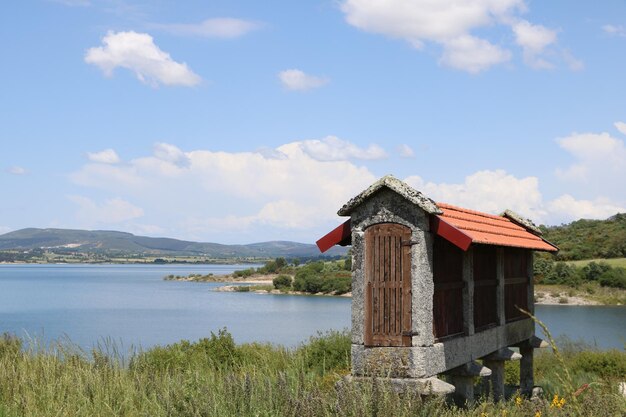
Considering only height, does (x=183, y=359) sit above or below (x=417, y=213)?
below

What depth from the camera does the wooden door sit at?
377 inches

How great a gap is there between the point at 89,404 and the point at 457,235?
4.81 metres

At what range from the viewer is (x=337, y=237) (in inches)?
408

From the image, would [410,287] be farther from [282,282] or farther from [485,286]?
[282,282]

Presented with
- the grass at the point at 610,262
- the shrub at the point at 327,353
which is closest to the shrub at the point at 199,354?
the shrub at the point at 327,353

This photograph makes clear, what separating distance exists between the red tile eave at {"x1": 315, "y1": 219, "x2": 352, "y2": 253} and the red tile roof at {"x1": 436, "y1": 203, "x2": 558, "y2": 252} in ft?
4.17

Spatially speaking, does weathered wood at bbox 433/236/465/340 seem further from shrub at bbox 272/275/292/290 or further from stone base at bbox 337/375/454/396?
shrub at bbox 272/275/292/290

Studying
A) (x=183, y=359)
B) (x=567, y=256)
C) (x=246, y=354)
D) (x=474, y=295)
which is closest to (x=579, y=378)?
(x=474, y=295)

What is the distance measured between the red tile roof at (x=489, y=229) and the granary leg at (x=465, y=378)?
1.78m

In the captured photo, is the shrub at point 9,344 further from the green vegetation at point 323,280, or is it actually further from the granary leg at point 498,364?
the green vegetation at point 323,280

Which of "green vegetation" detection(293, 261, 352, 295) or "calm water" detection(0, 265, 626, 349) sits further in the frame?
"green vegetation" detection(293, 261, 352, 295)

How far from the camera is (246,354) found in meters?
15.7

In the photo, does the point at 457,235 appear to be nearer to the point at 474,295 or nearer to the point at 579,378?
the point at 474,295

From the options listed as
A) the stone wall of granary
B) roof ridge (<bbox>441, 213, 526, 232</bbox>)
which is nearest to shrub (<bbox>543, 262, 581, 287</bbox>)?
roof ridge (<bbox>441, 213, 526, 232</bbox>)
